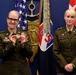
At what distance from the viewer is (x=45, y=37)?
136 inches

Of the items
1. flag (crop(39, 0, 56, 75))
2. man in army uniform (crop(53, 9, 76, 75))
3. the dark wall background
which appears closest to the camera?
man in army uniform (crop(53, 9, 76, 75))

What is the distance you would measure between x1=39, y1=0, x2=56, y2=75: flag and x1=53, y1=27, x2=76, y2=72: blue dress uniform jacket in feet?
2.32

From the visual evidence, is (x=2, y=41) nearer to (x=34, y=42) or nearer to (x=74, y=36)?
(x=74, y=36)

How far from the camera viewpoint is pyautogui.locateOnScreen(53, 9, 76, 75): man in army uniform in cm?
263

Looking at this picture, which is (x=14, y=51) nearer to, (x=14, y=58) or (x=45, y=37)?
(x=14, y=58)

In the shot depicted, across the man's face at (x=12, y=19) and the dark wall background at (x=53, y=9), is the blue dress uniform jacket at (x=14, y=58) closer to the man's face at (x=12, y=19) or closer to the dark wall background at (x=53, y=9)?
the man's face at (x=12, y=19)

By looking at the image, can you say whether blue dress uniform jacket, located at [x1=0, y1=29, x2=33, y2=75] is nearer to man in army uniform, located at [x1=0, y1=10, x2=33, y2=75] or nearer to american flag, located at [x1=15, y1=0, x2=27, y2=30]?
man in army uniform, located at [x1=0, y1=10, x2=33, y2=75]

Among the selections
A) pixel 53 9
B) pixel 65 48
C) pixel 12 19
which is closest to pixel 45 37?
pixel 53 9

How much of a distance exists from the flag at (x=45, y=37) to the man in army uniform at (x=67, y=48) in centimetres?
72

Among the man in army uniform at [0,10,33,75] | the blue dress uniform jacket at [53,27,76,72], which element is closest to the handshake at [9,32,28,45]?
the man in army uniform at [0,10,33,75]

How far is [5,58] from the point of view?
2.34 m

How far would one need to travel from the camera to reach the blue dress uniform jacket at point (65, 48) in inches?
104

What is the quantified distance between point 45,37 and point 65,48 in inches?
32.3

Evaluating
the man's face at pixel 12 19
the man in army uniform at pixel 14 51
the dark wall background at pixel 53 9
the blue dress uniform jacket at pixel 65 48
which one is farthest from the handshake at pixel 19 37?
the dark wall background at pixel 53 9
